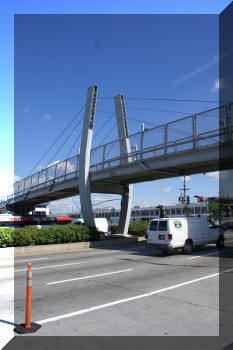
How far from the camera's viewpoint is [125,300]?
7.69 meters

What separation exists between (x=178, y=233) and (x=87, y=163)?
46.7ft

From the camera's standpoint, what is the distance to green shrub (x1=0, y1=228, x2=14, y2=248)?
62.3 feet

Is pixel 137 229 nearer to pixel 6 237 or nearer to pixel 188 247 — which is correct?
pixel 188 247

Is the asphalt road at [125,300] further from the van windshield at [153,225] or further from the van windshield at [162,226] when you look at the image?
the van windshield at [153,225]

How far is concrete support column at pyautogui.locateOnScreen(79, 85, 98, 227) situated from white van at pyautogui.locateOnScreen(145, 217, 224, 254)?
40.0ft

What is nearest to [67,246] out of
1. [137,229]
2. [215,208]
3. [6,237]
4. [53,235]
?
[53,235]

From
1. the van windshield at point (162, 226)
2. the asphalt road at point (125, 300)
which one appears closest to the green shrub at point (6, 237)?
the asphalt road at point (125, 300)

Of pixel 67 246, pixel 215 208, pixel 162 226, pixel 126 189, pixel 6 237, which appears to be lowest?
pixel 67 246

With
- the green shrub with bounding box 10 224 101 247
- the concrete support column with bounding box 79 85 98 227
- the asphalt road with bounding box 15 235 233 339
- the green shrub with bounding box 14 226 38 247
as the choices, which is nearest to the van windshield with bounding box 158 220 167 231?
the asphalt road with bounding box 15 235 233 339

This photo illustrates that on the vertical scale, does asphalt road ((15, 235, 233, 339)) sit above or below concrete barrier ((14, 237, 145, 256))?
above

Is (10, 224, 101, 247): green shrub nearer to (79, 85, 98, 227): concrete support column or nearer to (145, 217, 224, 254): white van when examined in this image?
(79, 85, 98, 227): concrete support column

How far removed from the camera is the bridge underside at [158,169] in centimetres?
1939

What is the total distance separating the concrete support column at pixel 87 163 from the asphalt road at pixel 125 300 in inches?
640
